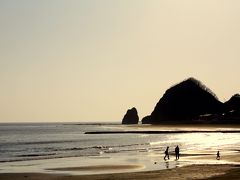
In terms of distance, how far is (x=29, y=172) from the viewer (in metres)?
46.7

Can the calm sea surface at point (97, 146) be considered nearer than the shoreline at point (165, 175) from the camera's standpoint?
No

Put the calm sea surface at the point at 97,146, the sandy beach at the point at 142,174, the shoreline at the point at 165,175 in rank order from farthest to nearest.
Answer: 1. the calm sea surface at the point at 97,146
2. the sandy beach at the point at 142,174
3. the shoreline at the point at 165,175

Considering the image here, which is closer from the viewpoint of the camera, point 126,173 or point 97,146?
point 126,173

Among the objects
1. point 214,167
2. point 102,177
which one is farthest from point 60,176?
point 214,167

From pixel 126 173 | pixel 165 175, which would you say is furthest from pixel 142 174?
pixel 165 175

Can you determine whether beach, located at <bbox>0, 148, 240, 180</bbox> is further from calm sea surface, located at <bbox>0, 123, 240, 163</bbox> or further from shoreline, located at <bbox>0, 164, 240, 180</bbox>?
calm sea surface, located at <bbox>0, 123, 240, 163</bbox>

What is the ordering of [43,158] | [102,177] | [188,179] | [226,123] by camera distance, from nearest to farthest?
[188,179] → [102,177] → [43,158] → [226,123]

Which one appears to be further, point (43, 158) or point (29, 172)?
point (43, 158)

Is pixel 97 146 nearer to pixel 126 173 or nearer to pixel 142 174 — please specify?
pixel 126 173

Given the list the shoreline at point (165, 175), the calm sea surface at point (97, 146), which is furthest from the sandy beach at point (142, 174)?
the calm sea surface at point (97, 146)

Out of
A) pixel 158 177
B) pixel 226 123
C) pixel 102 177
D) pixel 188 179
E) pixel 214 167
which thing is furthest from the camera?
pixel 226 123

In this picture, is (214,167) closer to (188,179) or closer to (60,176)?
(188,179)

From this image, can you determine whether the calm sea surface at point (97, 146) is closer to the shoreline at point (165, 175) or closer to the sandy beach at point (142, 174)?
the sandy beach at point (142, 174)

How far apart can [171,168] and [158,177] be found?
27.2 feet
